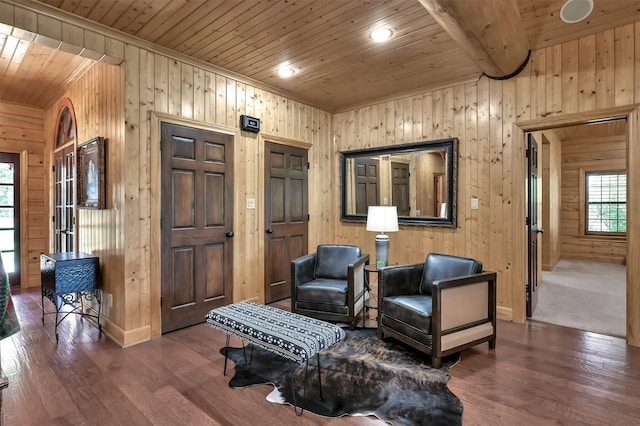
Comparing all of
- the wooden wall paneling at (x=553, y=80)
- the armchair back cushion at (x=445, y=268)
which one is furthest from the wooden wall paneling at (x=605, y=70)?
the armchair back cushion at (x=445, y=268)

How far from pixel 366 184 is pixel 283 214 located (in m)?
1.28

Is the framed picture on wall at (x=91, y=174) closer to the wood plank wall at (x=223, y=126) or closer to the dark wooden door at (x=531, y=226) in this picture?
the wood plank wall at (x=223, y=126)

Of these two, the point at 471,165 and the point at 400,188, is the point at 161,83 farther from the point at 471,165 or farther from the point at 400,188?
the point at 471,165

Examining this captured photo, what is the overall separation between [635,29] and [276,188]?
379cm

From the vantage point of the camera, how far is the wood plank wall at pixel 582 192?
7523mm

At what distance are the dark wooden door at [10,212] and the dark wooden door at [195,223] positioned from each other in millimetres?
3476

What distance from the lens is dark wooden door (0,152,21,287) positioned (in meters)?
5.09

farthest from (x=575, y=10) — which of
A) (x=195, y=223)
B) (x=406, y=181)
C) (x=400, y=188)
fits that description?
(x=195, y=223)

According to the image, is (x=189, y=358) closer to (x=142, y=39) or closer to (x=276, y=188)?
(x=276, y=188)

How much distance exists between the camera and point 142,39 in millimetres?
3135

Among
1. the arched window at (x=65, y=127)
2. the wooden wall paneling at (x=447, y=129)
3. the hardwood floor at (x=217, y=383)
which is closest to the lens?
the hardwood floor at (x=217, y=383)

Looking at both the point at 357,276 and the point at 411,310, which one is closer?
the point at 411,310

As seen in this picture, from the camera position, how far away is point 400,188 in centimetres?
459

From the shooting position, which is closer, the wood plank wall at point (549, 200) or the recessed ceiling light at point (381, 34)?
the recessed ceiling light at point (381, 34)
